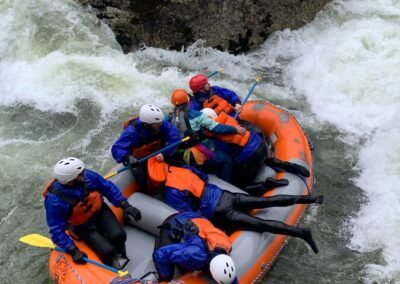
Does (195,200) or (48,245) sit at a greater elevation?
(195,200)

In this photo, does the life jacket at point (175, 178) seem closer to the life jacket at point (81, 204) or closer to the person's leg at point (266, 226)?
the person's leg at point (266, 226)

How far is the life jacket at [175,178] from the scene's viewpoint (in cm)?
506

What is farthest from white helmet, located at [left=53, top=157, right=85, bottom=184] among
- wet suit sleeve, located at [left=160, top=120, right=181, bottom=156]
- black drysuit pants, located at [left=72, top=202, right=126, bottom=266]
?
wet suit sleeve, located at [left=160, top=120, right=181, bottom=156]

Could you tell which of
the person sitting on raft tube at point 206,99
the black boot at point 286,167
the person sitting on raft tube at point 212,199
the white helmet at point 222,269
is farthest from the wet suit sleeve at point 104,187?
the black boot at point 286,167

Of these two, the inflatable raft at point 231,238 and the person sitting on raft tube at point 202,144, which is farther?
the person sitting on raft tube at point 202,144

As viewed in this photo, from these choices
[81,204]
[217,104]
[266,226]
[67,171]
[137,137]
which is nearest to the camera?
[67,171]

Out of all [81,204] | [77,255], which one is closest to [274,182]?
[81,204]

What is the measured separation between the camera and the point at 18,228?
6234 millimetres

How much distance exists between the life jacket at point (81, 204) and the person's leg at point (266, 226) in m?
1.43

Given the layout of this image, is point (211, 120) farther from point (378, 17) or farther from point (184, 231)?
point (378, 17)

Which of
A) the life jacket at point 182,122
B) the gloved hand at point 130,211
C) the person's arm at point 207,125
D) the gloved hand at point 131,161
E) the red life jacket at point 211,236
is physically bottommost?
the gloved hand at point 130,211

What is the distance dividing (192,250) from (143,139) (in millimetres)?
1740

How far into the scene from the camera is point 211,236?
14.3 ft

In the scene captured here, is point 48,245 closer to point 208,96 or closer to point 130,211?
point 130,211
